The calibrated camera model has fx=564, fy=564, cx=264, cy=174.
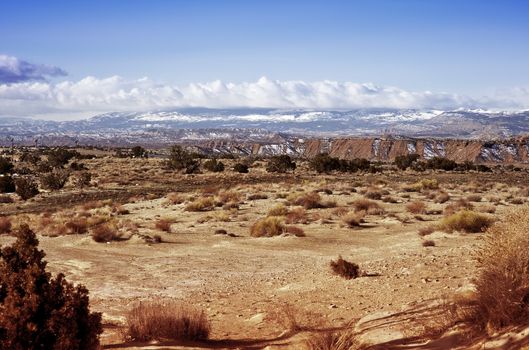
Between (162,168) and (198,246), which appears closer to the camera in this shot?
(198,246)

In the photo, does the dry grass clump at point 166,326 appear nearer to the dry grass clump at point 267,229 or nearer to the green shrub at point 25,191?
the dry grass clump at point 267,229

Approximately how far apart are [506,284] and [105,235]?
57.7ft

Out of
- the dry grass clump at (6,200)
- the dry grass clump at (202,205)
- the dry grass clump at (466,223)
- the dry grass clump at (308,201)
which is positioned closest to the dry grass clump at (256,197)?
the dry grass clump at (202,205)

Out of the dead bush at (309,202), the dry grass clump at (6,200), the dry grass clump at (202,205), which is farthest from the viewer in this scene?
the dry grass clump at (6,200)

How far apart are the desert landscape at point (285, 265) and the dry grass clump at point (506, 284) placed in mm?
268

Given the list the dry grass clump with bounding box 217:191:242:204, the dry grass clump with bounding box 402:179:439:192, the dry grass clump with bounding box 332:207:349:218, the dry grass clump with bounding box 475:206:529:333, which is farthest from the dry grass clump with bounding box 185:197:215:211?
the dry grass clump with bounding box 475:206:529:333

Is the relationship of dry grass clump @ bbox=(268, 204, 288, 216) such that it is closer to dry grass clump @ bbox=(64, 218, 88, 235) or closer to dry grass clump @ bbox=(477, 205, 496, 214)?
dry grass clump @ bbox=(64, 218, 88, 235)

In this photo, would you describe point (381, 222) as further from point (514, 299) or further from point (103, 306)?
point (514, 299)

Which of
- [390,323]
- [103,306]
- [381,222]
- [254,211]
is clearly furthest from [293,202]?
[390,323]

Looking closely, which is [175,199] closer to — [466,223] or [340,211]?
[340,211]

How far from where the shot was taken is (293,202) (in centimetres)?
3334

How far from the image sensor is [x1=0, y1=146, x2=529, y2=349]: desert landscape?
942 cm

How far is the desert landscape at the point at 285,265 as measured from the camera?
30.9ft

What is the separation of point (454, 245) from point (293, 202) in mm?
15948
